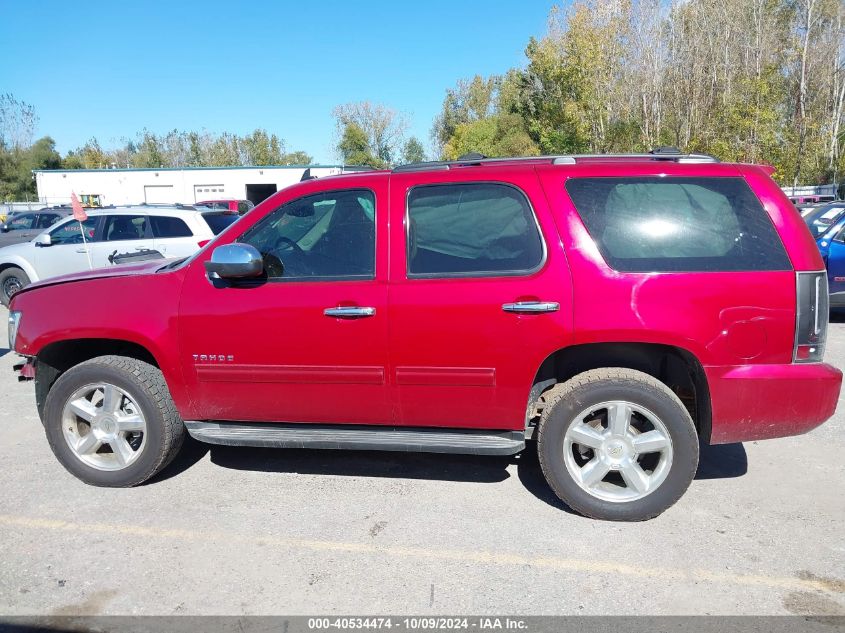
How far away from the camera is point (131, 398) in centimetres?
394

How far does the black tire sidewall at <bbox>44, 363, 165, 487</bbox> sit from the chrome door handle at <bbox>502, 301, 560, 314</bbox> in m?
2.27

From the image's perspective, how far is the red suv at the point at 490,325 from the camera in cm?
335

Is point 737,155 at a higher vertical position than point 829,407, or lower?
higher

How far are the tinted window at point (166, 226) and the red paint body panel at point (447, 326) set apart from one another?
6.17 metres

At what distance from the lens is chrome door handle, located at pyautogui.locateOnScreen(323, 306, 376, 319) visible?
11.7 feet

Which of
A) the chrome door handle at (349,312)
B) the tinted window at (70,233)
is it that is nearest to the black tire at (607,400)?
the chrome door handle at (349,312)

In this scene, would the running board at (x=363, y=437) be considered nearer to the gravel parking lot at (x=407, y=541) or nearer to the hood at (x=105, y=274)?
the gravel parking lot at (x=407, y=541)

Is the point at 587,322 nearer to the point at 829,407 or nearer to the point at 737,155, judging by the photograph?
the point at 829,407

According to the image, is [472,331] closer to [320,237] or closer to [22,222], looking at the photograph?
[320,237]

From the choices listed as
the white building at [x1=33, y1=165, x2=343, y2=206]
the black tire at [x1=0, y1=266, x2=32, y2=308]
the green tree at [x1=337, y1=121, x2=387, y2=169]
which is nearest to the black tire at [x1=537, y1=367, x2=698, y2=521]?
the black tire at [x1=0, y1=266, x2=32, y2=308]

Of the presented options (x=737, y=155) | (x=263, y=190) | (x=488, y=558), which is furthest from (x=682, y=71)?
(x=488, y=558)

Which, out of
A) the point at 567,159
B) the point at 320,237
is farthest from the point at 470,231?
the point at 320,237

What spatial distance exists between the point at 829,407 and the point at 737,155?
74.7 ft

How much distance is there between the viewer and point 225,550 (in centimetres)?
335
